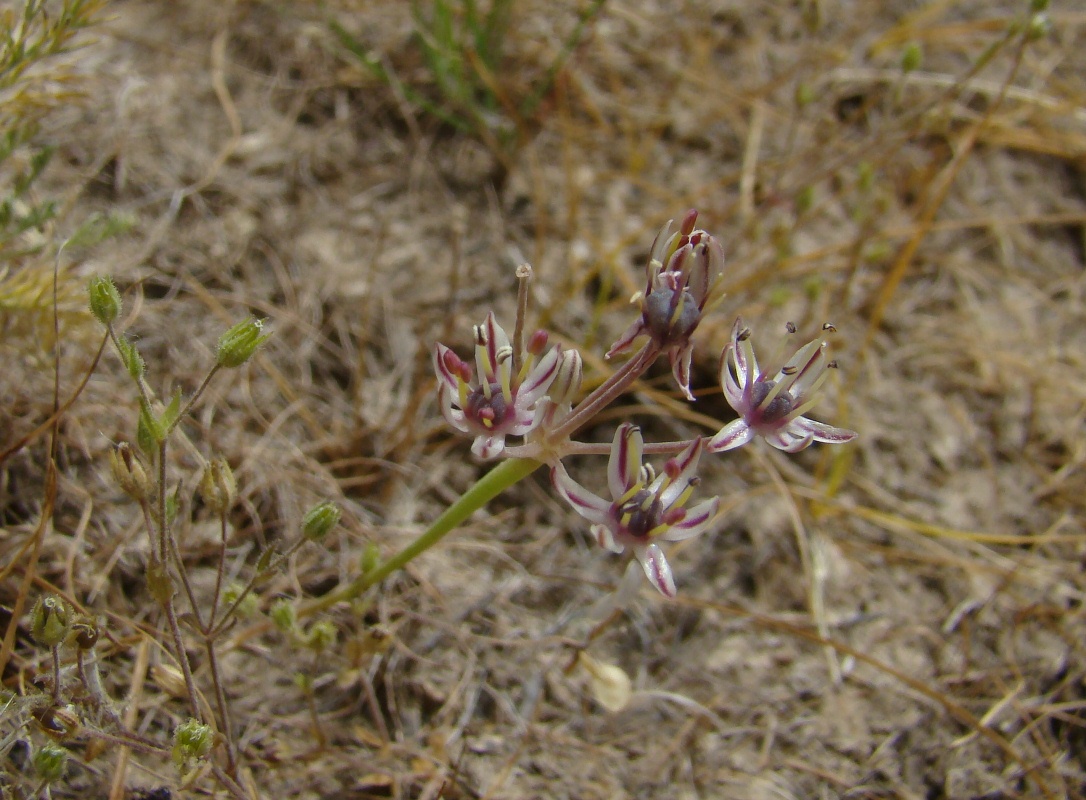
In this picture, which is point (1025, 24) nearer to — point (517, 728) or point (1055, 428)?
point (1055, 428)

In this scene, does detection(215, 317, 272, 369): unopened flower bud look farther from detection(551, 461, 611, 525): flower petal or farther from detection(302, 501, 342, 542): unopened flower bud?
detection(551, 461, 611, 525): flower petal

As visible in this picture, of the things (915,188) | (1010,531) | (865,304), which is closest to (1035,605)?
(1010,531)

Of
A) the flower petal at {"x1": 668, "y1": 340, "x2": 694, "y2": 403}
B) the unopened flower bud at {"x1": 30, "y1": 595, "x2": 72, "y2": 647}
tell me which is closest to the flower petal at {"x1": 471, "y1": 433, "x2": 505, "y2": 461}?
the flower petal at {"x1": 668, "y1": 340, "x2": 694, "y2": 403}

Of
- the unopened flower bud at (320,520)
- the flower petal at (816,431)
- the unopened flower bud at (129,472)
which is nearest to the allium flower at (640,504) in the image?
the flower petal at (816,431)

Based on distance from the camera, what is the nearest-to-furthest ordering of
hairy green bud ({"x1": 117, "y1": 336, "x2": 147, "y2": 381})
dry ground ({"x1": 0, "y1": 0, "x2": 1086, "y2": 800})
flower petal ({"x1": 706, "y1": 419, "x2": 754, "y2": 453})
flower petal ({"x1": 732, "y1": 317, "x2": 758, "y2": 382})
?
hairy green bud ({"x1": 117, "y1": 336, "x2": 147, "y2": 381}), flower petal ({"x1": 706, "y1": 419, "x2": 754, "y2": 453}), flower petal ({"x1": 732, "y1": 317, "x2": 758, "y2": 382}), dry ground ({"x1": 0, "y1": 0, "x2": 1086, "y2": 800})

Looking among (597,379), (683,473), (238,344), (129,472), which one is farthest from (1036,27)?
(129,472)

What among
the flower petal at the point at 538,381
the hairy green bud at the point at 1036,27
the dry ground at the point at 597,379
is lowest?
the dry ground at the point at 597,379

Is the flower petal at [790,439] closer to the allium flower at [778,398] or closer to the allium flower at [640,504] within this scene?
the allium flower at [778,398]
